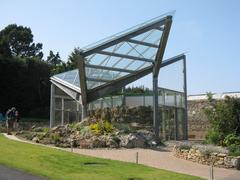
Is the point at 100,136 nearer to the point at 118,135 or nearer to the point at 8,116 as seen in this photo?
the point at 118,135

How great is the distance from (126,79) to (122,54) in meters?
3.94

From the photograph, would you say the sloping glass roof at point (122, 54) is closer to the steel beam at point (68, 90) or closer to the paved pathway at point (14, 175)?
the steel beam at point (68, 90)

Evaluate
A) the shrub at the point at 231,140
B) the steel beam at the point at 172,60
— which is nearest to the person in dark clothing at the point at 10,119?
the steel beam at the point at 172,60

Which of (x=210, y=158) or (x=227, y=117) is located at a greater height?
(x=227, y=117)

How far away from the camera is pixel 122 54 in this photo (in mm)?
27797

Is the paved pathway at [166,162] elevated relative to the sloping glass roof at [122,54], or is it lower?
lower

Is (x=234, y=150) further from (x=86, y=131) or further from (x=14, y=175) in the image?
(x=14, y=175)

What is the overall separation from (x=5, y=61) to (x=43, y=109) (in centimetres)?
729

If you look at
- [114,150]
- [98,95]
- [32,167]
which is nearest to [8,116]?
[98,95]

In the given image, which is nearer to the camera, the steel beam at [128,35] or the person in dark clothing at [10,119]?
the steel beam at [128,35]

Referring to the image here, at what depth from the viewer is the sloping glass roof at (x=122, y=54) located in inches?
1033


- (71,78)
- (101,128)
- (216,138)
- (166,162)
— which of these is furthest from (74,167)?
(71,78)

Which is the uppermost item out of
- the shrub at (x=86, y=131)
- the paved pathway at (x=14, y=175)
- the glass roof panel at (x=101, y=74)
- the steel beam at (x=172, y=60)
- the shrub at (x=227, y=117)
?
the steel beam at (x=172, y=60)

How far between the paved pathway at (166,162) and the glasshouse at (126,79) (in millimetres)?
7121
